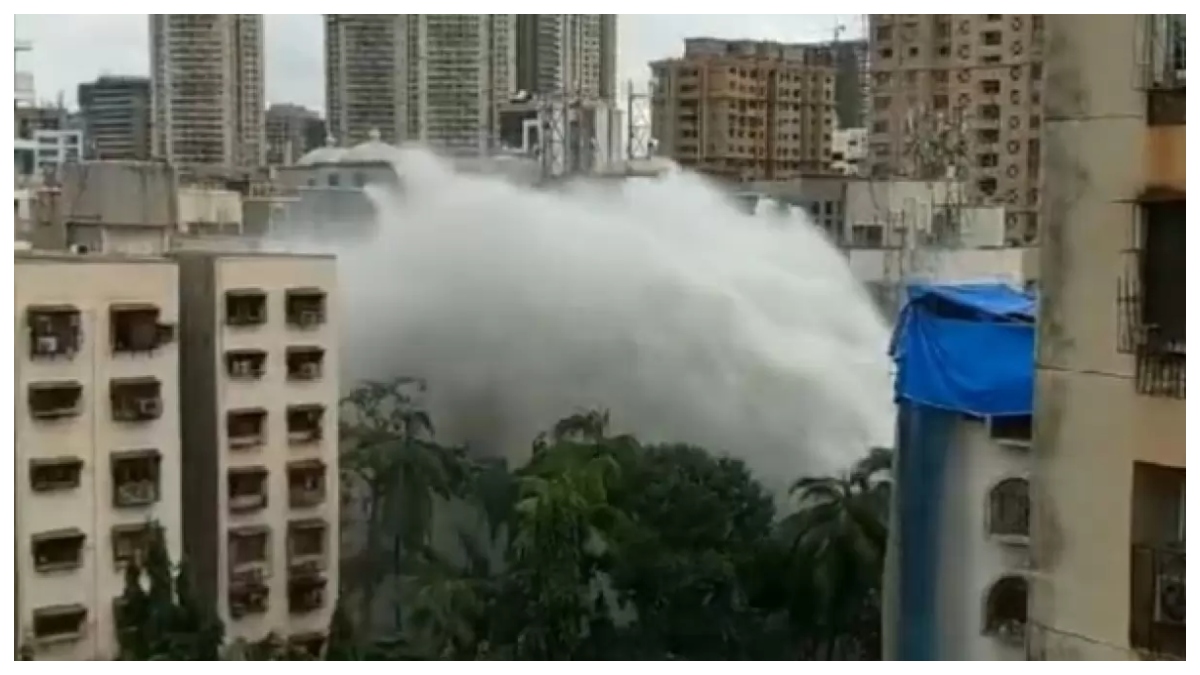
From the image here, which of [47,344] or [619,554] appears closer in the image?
[47,344]

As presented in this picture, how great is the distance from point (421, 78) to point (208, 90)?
27 cm

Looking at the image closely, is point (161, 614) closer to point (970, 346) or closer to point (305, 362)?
point (305, 362)

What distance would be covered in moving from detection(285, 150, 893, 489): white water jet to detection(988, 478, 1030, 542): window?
0.17 m

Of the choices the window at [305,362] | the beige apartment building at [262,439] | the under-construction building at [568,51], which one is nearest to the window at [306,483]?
the beige apartment building at [262,439]

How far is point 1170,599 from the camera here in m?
2.33

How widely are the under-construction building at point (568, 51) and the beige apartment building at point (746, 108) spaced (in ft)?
0.22

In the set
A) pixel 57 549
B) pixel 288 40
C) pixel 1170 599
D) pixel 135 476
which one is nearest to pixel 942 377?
pixel 1170 599

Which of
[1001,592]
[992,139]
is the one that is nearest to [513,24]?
[992,139]

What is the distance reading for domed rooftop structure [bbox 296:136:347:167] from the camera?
231cm

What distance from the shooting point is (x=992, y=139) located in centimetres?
232

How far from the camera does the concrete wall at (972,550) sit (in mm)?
2355

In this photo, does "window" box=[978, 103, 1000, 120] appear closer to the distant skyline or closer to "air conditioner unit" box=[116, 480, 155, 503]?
the distant skyline

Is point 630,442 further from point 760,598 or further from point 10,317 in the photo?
point 10,317

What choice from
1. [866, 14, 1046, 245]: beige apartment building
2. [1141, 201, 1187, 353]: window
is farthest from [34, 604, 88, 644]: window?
[1141, 201, 1187, 353]: window
